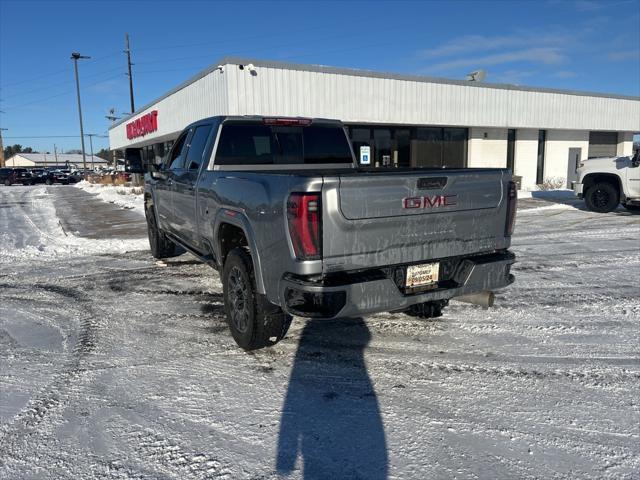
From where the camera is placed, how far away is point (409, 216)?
Answer: 3.48 metres

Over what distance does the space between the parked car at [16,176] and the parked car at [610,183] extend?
41876 millimetres

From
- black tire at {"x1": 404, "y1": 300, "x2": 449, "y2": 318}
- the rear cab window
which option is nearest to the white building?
the rear cab window

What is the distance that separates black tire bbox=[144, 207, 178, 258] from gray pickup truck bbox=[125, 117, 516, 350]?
9.65 ft

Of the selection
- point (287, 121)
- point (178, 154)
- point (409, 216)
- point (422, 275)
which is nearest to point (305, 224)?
point (409, 216)

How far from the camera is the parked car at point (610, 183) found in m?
12.8

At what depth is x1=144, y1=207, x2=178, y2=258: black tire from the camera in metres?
7.83

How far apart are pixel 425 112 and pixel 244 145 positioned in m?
15.4

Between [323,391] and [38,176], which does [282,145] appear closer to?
[323,391]

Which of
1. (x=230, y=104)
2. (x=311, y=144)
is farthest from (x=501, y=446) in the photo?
(x=230, y=104)

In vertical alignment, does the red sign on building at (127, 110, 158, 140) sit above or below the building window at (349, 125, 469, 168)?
above

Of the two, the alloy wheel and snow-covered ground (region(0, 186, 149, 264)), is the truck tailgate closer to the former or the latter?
the alloy wheel

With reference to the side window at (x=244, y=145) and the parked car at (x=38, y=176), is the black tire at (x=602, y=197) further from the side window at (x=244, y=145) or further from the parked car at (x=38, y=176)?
the parked car at (x=38, y=176)

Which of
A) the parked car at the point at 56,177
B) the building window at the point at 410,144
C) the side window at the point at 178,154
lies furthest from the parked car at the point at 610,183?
the parked car at the point at 56,177

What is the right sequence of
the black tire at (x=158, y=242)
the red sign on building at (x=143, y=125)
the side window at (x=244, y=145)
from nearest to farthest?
the side window at (x=244, y=145), the black tire at (x=158, y=242), the red sign on building at (x=143, y=125)
